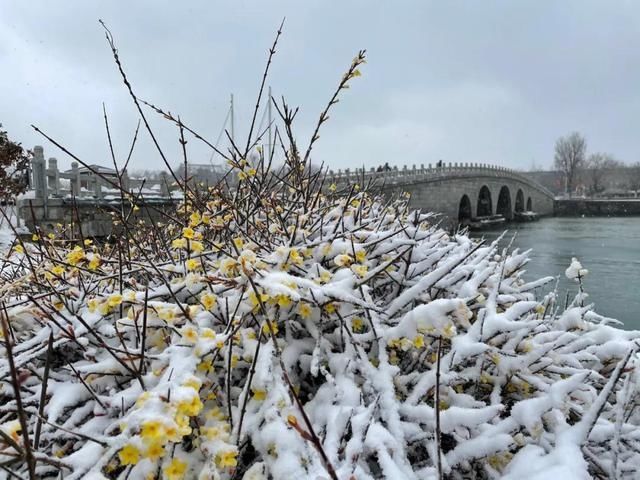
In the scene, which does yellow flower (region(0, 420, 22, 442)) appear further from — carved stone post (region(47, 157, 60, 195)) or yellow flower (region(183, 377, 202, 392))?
carved stone post (region(47, 157, 60, 195))

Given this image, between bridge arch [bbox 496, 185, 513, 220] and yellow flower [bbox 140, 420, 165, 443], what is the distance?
51.0m

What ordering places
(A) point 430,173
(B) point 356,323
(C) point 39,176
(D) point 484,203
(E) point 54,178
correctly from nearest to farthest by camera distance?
(B) point 356,323 < (C) point 39,176 < (E) point 54,178 < (A) point 430,173 < (D) point 484,203

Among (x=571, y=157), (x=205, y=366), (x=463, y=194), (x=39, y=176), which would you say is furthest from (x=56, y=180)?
(x=571, y=157)

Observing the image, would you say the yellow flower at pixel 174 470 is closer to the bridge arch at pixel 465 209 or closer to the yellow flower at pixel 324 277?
the yellow flower at pixel 324 277

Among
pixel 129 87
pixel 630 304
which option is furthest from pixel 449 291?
pixel 630 304

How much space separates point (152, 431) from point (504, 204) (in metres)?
53.6

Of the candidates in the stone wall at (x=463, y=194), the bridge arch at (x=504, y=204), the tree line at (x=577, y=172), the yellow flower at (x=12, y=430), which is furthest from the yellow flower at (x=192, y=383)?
the tree line at (x=577, y=172)

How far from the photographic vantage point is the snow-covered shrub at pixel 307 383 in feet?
3.90

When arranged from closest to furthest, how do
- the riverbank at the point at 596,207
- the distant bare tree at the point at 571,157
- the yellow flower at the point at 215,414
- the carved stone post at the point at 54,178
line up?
the yellow flower at the point at 215,414 → the carved stone post at the point at 54,178 → the riverbank at the point at 596,207 → the distant bare tree at the point at 571,157

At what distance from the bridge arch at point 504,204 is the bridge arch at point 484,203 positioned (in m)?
4.25

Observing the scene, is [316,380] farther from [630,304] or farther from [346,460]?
[630,304]

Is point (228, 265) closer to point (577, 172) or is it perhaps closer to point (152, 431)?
point (152, 431)

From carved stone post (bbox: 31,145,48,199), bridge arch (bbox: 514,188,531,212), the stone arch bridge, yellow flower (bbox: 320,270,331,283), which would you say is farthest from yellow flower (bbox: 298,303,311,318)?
bridge arch (bbox: 514,188,531,212)

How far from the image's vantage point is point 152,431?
3.16 ft
